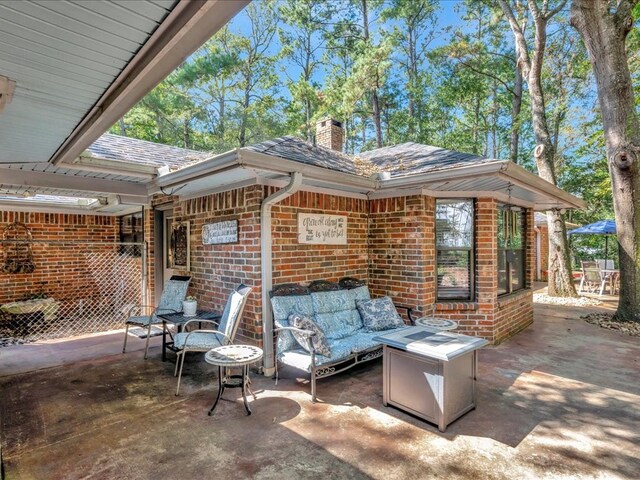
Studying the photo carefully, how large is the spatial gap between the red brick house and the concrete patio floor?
1.08 meters

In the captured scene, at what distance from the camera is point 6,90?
2127 millimetres

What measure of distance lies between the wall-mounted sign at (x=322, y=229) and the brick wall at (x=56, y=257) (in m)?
5.68

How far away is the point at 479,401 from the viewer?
3457 mm

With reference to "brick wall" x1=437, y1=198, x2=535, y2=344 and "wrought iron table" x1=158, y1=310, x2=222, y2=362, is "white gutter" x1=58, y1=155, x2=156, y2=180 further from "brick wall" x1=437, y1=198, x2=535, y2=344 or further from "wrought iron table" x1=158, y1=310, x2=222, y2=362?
"brick wall" x1=437, y1=198, x2=535, y2=344

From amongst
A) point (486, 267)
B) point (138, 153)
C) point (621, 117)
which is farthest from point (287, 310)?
point (621, 117)

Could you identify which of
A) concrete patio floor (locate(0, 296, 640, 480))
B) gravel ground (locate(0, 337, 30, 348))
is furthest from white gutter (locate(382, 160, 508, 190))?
gravel ground (locate(0, 337, 30, 348))

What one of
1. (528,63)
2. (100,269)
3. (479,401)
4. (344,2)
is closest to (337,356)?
(479,401)

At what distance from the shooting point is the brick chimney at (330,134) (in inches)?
289

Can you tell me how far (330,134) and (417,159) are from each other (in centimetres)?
258

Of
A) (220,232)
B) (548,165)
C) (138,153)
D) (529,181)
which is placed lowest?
(220,232)

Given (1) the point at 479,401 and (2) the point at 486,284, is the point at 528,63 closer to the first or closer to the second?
(2) the point at 486,284

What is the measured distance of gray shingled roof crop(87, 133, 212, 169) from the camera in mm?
4895

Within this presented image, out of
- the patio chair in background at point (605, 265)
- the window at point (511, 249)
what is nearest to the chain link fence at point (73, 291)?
the window at point (511, 249)

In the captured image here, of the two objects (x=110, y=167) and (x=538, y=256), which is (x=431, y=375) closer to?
(x=110, y=167)
